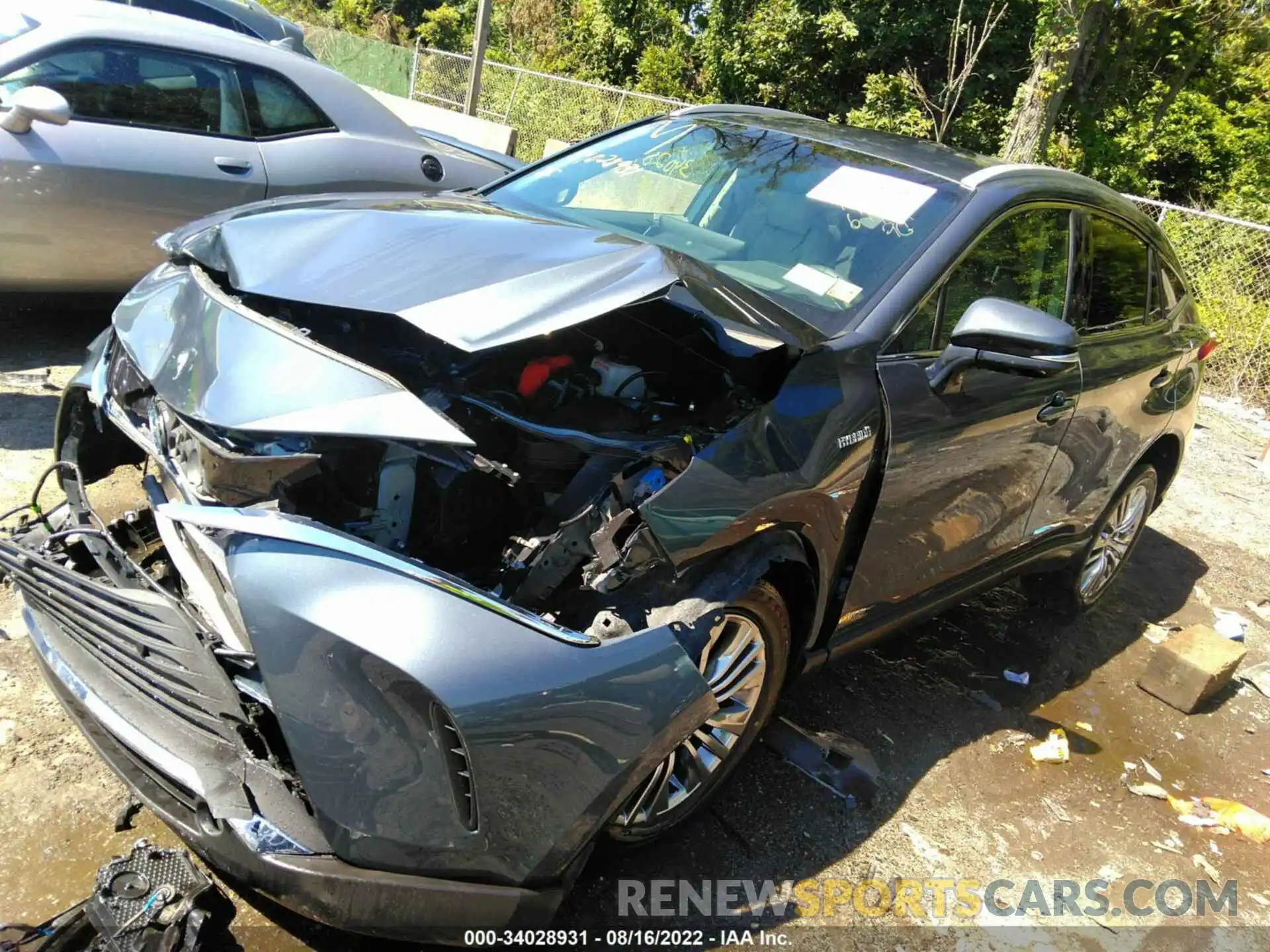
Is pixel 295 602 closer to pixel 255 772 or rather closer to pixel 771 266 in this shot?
pixel 255 772

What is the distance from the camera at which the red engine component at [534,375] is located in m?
2.49

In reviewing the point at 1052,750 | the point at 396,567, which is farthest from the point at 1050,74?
the point at 396,567

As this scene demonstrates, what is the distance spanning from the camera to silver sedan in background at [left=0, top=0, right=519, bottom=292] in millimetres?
4230

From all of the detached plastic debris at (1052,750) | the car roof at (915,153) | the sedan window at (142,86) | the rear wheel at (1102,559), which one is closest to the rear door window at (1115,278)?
the car roof at (915,153)

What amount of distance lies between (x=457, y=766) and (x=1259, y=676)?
4.38 metres

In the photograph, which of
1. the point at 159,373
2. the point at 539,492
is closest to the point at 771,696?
the point at 539,492

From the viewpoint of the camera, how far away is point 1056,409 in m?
3.29

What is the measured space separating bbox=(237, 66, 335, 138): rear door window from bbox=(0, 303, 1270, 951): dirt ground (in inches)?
54.6

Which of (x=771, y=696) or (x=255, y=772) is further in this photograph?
(x=771, y=696)

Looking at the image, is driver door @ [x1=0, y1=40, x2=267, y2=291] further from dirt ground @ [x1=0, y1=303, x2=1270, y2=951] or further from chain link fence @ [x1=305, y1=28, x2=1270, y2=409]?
chain link fence @ [x1=305, y1=28, x2=1270, y2=409]

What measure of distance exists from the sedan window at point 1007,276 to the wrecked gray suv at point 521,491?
0.02 meters

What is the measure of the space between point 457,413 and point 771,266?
3.93 feet

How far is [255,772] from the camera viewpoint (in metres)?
1.77
